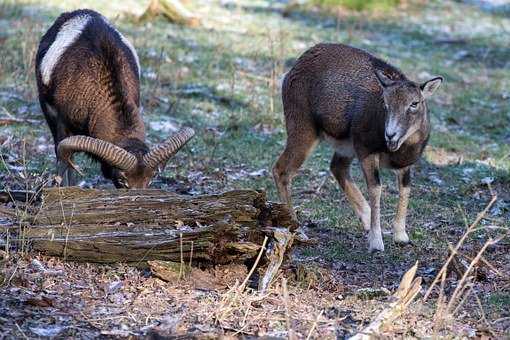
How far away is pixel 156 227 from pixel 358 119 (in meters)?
3.04

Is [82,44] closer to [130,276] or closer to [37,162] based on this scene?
[37,162]

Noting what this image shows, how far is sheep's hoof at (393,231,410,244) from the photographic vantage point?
939cm

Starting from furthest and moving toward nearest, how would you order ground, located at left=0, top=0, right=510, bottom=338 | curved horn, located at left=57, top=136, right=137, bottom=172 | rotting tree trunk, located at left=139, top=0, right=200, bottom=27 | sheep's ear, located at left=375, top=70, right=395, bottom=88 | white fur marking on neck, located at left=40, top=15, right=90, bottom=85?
1. rotting tree trunk, located at left=139, top=0, right=200, bottom=27
2. white fur marking on neck, located at left=40, top=15, right=90, bottom=85
3. sheep's ear, located at left=375, top=70, right=395, bottom=88
4. curved horn, located at left=57, top=136, right=137, bottom=172
5. ground, located at left=0, top=0, right=510, bottom=338

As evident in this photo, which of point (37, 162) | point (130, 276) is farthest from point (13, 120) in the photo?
point (130, 276)

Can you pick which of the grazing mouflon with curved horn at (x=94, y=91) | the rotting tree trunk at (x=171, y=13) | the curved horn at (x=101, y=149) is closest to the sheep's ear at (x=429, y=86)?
the grazing mouflon with curved horn at (x=94, y=91)

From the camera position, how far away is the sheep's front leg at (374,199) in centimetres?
912

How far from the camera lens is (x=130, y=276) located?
7.19 meters

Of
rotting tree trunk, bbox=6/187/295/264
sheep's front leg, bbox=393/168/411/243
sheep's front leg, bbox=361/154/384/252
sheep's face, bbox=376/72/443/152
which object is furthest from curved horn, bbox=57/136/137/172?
sheep's front leg, bbox=393/168/411/243

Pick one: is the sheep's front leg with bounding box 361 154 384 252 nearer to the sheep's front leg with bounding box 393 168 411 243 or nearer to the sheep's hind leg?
the sheep's front leg with bounding box 393 168 411 243

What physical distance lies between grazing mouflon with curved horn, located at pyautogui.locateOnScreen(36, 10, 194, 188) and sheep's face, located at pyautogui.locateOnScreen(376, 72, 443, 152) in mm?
1961

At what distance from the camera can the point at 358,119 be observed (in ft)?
31.5

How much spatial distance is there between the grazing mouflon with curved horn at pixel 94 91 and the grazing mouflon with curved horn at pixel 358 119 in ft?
4.47

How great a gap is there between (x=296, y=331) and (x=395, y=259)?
8.88 feet

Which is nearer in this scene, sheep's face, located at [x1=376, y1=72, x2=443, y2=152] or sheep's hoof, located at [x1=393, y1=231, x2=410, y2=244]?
sheep's face, located at [x1=376, y1=72, x2=443, y2=152]
